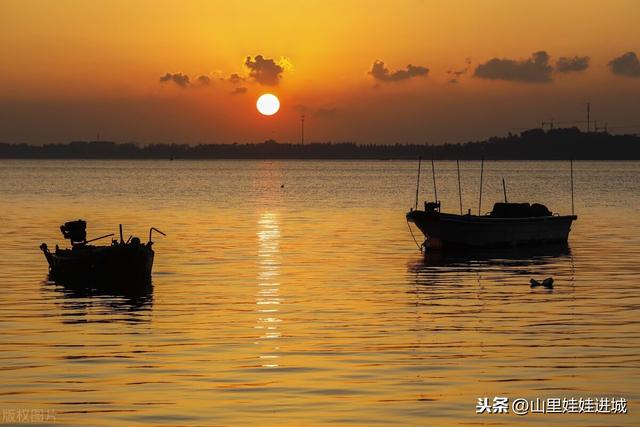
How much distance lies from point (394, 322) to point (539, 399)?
11.3 meters

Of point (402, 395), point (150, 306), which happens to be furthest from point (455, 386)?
point (150, 306)

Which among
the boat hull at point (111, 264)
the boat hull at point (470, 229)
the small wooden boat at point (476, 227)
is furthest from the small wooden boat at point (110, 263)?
the small wooden boat at point (476, 227)

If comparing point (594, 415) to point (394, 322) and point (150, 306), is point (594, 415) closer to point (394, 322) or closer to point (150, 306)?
point (394, 322)
